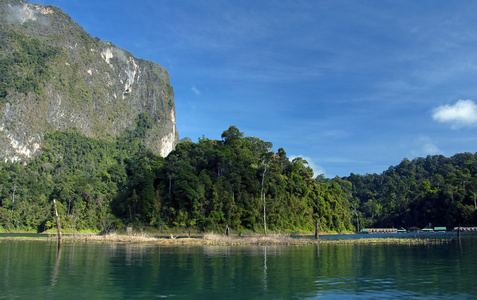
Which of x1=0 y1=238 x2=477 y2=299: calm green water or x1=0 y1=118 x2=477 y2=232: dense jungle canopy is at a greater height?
x1=0 y1=118 x2=477 y2=232: dense jungle canopy

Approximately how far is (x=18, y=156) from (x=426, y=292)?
16393 cm

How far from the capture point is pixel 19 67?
171 m

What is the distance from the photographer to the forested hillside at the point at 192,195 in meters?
74.1

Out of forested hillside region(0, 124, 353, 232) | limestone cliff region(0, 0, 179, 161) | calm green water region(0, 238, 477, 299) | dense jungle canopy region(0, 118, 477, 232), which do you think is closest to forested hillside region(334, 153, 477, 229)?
dense jungle canopy region(0, 118, 477, 232)

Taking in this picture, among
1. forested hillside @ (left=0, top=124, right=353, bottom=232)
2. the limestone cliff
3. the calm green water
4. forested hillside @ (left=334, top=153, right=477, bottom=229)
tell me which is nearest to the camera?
the calm green water

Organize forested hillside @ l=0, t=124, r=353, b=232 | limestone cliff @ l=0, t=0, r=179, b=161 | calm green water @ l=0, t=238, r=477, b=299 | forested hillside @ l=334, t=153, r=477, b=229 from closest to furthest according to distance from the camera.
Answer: calm green water @ l=0, t=238, r=477, b=299 → forested hillside @ l=0, t=124, r=353, b=232 → forested hillside @ l=334, t=153, r=477, b=229 → limestone cliff @ l=0, t=0, r=179, b=161

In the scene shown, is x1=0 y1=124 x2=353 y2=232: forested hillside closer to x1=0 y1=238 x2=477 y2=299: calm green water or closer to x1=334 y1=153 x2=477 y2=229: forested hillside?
x1=334 y1=153 x2=477 y2=229: forested hillside

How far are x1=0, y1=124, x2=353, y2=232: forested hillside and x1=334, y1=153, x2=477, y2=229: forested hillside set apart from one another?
24.6 meters

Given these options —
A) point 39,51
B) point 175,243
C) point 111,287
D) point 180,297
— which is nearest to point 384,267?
point 180,297

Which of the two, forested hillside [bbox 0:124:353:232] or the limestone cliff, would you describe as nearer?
forested hillside [bbox 0:124:353:232]

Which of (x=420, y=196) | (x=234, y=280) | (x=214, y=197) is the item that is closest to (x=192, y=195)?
(x=214, y=197)

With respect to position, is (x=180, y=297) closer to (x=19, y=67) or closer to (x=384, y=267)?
(x=384, y=267)

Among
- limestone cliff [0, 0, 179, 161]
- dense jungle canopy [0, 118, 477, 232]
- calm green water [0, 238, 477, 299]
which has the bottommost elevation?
calm green water [0, 238, 477, 299]

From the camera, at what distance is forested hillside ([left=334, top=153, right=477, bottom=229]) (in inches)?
4038
